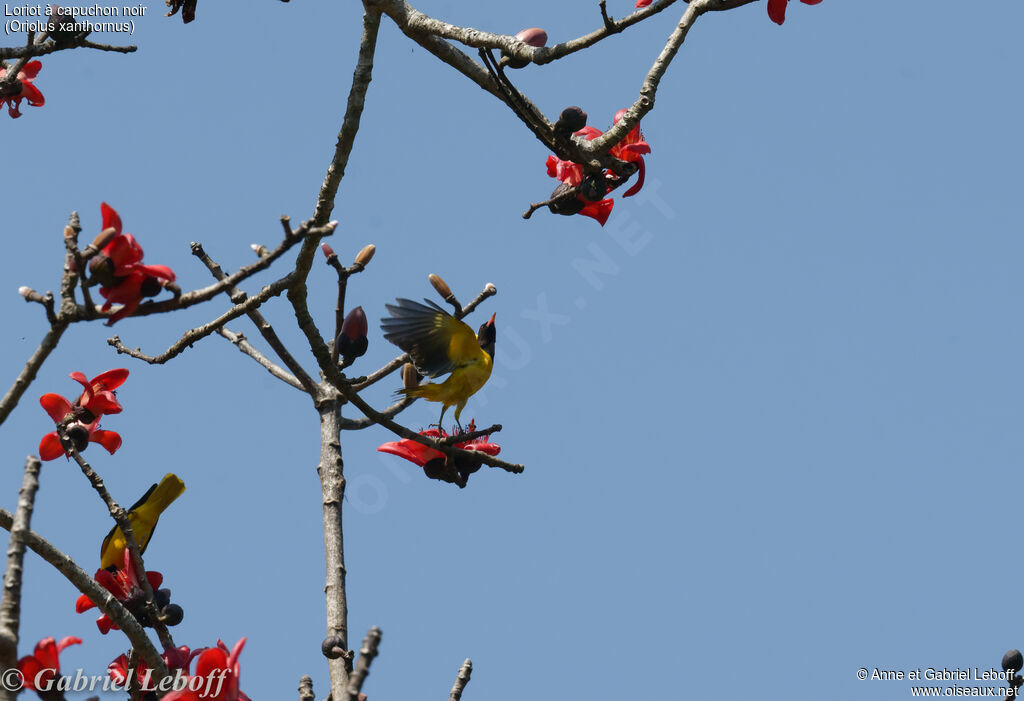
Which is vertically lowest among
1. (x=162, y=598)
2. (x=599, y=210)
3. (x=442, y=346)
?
(x=162, y=598)

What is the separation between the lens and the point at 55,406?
414 centimetres

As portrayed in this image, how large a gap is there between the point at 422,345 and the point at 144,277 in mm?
1375

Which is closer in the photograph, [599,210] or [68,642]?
[68,642]

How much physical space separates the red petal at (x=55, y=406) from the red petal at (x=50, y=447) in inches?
2.2

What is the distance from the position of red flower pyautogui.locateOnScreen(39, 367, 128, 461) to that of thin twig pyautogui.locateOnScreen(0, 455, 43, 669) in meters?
1.41

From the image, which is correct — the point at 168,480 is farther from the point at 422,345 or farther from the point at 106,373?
the point at 422,345

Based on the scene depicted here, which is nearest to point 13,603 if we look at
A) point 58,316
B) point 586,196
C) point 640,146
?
point 58,316

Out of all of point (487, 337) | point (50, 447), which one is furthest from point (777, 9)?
point (50, 447)

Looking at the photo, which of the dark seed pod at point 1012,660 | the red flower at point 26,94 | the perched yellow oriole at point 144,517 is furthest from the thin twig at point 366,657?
the red flower at point 26,94

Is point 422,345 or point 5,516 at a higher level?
point 422,345

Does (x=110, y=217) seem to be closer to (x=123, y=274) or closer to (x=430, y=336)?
(x=123, y=274)

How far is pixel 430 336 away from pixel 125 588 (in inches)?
55.0

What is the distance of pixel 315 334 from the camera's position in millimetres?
3438

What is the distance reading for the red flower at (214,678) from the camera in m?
3.35
